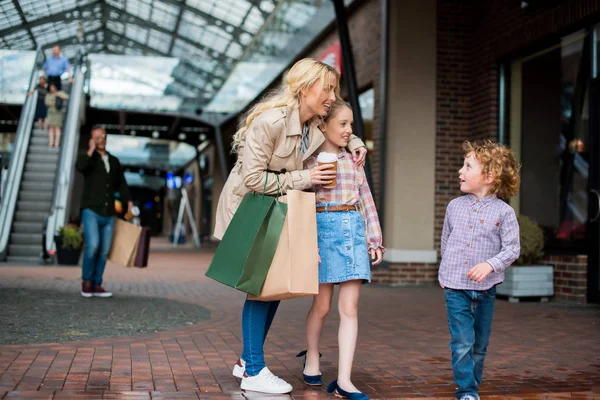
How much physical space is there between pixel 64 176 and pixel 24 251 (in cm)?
167

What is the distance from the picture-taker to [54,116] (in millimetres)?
18375

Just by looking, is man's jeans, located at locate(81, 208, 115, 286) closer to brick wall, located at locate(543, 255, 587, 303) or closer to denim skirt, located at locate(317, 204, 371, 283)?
denim skirt, located at locate(317, 204, 371, 283)

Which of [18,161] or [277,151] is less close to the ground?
[18,161]

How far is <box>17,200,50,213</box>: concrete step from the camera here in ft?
52.2

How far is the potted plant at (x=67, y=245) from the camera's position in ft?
46.0

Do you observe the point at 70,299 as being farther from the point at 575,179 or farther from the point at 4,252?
the point at 4,252

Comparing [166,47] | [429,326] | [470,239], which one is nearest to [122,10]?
[166,47]

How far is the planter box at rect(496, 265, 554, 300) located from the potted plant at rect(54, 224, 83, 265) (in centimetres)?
841

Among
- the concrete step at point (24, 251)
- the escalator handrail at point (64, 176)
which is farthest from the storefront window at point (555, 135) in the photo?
the concrete step at point (24, 251)

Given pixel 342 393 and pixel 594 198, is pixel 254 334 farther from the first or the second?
pixel 594 198

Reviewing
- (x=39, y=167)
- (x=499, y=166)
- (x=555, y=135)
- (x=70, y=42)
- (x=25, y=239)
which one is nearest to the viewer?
(x=499, y=166)

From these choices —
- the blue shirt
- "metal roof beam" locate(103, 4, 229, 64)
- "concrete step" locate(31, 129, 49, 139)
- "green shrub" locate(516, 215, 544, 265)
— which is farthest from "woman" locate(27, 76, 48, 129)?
"green shrub" locate(516, 215, 544, 265)

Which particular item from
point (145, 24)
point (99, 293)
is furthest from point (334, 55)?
point (145, 24)

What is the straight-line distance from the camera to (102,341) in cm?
539
